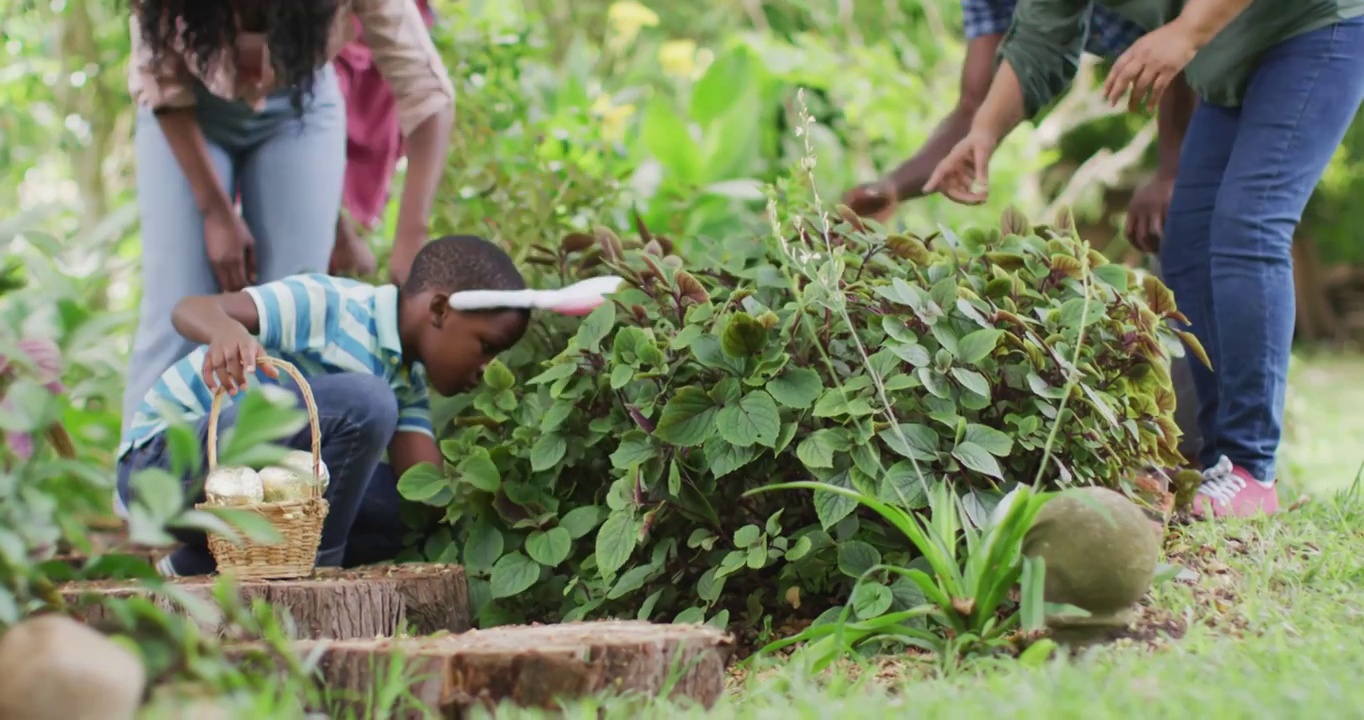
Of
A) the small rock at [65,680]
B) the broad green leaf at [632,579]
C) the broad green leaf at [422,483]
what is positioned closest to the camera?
the small rock at [65,680]

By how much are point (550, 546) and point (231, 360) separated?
69 centimetres

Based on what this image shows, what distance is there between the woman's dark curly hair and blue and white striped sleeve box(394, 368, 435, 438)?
715 mm

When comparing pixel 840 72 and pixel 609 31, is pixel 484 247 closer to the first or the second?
pixel 840 72

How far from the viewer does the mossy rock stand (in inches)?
81.6

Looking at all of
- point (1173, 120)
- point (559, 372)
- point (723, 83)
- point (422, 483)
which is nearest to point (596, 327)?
point (559, 372)

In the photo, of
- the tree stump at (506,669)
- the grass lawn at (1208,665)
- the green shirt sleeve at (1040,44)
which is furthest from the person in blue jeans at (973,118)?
the tree stump at (506,669)

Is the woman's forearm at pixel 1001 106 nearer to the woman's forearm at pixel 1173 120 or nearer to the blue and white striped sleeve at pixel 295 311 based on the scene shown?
the woman's forearm at pixel 1173 120

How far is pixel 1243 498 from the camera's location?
2932 millimetres

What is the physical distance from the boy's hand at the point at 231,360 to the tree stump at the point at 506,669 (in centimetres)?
79

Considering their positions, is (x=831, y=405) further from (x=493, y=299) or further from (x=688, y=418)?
(x=493, y=299)

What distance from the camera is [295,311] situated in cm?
280

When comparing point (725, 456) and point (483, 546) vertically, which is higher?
point (725, 456)

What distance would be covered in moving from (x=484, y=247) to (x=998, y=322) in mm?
1158

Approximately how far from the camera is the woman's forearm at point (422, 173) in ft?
10.7
